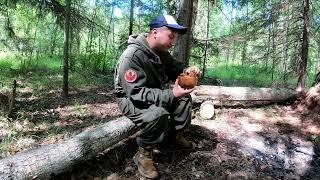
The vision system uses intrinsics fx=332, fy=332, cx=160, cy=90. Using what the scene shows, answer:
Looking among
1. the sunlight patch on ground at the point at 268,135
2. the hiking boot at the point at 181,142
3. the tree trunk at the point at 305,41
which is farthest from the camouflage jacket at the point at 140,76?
the tree trunk at the point at 305,41

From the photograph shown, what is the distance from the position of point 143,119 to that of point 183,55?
14.8 ft

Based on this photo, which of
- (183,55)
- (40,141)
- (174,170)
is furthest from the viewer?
(183,55)

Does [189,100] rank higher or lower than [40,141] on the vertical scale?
higher

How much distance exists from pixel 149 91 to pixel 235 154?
1.94m

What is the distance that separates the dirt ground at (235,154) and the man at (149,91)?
44cm

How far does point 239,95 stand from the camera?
7.13m

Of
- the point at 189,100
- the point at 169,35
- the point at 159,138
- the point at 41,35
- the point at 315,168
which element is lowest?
the point at 315,168

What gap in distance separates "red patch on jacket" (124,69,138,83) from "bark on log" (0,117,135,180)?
1.05 meters

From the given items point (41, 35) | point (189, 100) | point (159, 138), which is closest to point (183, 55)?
point (189, 100)

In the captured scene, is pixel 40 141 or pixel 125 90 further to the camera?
pixel 40 141

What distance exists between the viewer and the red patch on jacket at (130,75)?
374 cm

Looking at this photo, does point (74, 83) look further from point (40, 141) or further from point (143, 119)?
point (143, 119)

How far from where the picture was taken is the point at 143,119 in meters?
3.93

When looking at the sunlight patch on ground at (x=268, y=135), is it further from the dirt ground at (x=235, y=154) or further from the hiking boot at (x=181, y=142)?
the hiking boot at (x=181, y=142)
